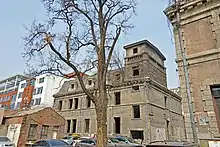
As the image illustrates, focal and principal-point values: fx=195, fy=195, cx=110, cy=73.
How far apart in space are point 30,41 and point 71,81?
24.8m

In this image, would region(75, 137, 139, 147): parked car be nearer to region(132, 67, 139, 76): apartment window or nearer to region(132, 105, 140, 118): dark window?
region(132, 105, 140, 118): dark window

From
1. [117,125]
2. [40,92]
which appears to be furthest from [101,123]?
[40,92]

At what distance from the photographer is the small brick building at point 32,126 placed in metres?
23.0

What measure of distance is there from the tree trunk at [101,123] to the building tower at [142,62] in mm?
17647

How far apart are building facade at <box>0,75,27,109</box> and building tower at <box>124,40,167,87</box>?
1890 inches

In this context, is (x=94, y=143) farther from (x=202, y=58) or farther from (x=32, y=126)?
(x=202, y=58)

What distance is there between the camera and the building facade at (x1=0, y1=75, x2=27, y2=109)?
66000 millimetres

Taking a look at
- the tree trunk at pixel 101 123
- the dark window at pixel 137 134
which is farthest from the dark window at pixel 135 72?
the tree trunk at pixel 101 123

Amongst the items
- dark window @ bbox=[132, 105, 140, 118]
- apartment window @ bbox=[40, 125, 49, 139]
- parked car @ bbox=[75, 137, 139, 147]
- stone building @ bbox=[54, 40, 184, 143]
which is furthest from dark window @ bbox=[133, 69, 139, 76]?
apartment window @ bbox=[40, 125, 49, 139]

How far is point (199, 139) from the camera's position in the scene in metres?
7.68

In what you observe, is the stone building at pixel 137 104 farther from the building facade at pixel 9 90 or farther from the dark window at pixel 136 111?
the building facade at pixel 9 90

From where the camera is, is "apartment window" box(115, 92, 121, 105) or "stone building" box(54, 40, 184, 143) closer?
"stone building" box(54, 40, 184, 143)

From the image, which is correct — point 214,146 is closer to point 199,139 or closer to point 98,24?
point 199,139

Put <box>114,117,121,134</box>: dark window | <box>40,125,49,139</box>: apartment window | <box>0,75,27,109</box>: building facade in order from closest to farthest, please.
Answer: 1. <box>40,125,49,139</box>: apartment window
2. <box>114,117,121,134</box>: dark window
3. <box>0,75,27,109</box>: building facade
